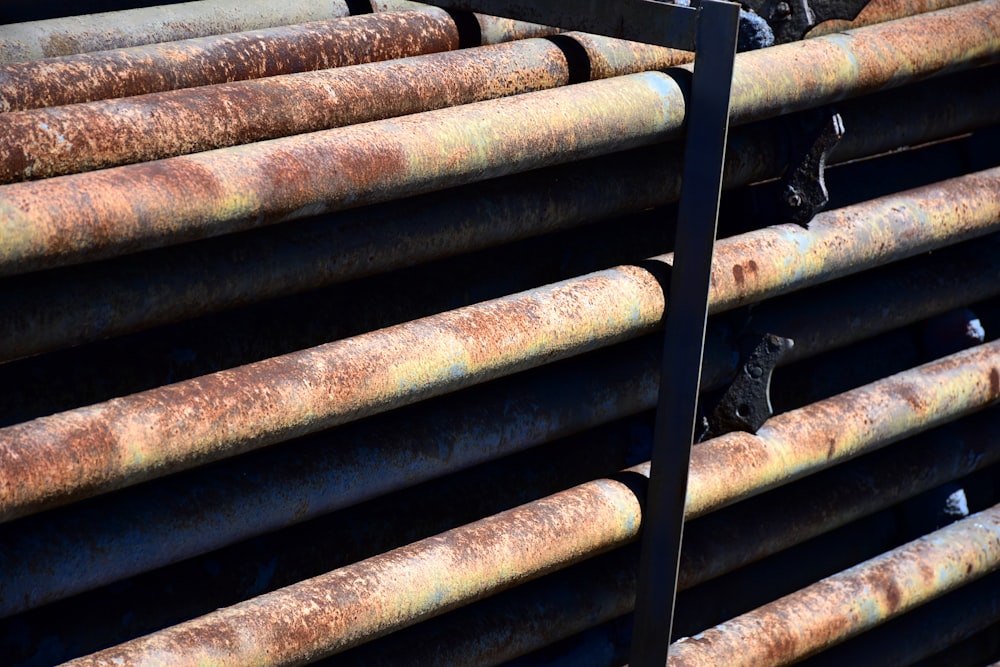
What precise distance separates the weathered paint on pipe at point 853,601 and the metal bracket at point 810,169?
0.96 metres

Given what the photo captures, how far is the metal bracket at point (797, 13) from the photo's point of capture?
2.84m

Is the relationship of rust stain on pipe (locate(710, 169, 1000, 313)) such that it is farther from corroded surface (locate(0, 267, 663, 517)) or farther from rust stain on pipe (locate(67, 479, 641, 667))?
rust stain on pipe (locate(67, 479, 641, 667))

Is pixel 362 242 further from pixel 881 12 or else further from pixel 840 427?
pixel 881 12

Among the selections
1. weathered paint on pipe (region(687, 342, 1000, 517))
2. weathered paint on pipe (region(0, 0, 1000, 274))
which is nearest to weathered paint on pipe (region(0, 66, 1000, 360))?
weathered paint on pipe (region(0, 0, 1000, 274))

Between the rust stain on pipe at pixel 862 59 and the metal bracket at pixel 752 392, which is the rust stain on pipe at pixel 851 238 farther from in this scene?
the rust stain on pipe at pixel 862 59

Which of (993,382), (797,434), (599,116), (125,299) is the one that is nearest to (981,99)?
(993,382)

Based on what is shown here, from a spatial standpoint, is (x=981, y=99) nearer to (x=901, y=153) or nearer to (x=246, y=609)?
(x=901, y=153)

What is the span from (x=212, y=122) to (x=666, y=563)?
1.32m

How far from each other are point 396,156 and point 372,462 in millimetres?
595

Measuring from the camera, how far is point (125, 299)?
203cm

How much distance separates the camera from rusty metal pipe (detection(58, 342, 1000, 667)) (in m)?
2.10

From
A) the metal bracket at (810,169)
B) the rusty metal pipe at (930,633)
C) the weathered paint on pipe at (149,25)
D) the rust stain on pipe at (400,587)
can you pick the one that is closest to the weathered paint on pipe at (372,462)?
the rust stain on pipe at (400,587)

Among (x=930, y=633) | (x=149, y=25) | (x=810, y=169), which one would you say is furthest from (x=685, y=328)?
(x=930, y=633)

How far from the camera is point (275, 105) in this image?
87.0 inches
